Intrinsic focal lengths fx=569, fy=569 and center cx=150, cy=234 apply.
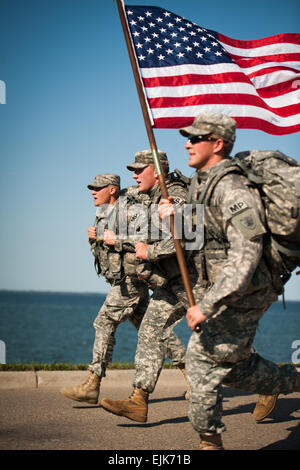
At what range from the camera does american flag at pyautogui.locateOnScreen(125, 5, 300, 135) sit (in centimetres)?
555

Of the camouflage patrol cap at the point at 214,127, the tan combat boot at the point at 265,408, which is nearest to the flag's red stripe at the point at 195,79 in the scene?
the camouflage patrol cap at the point at 214,127

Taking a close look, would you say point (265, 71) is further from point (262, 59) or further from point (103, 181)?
point (103, 181)

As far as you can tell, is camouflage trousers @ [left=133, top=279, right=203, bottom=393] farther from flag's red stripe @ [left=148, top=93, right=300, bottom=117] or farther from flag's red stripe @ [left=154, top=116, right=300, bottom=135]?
flag's red stripe @ [left=148, top=93, right=300, bottom=117]

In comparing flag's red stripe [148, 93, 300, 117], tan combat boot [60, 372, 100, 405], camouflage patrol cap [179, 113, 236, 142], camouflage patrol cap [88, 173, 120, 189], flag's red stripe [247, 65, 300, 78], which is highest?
flag's red stripe [247, 65, 300, 78]

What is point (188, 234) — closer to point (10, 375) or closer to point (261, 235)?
point (261, 235)

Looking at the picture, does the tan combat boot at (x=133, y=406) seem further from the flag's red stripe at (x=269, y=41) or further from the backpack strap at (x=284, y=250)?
the flag's red stripe at (x=269, y=41)

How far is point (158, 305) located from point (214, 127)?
2031 mm

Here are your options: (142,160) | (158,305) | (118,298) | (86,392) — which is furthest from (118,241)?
(86,392)

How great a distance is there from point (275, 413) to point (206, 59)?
3.69 meters

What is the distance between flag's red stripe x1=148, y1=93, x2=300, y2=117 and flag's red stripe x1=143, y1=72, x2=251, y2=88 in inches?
5.7

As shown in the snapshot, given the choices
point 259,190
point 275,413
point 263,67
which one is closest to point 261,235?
point 259,190

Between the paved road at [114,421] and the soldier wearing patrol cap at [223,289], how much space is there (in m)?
0.74

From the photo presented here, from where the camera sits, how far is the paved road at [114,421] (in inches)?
174

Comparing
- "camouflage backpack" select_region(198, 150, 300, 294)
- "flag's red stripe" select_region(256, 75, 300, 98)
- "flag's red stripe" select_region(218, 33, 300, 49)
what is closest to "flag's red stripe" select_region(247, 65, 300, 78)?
"flag's red stripe" select_region(256, 75, 300, 98)
